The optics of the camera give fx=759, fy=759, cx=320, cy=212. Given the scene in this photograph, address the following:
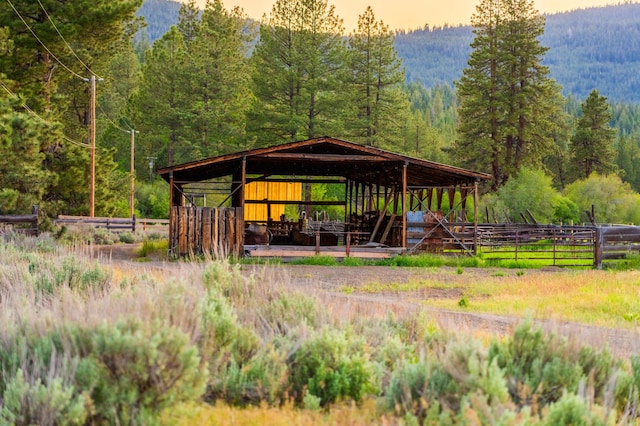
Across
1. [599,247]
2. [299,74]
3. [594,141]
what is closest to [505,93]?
[299,74]

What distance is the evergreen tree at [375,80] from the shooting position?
52875mm

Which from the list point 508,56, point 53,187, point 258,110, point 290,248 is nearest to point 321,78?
point 258,110

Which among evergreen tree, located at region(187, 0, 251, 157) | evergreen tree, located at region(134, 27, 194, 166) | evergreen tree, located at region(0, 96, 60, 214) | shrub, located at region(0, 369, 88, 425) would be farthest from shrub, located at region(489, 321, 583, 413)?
evergreen tree, located at region(134, 27, 194, 166)

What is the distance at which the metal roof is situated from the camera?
24.0 metres

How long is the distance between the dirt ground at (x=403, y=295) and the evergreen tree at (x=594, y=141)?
47814 millimetres

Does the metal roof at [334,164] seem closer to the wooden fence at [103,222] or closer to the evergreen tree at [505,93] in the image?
the wooden fence at [103,222]

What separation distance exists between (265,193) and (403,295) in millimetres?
20485

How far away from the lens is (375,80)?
2100 inches

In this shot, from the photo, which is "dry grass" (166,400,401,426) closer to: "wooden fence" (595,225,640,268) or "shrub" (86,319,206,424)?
"shrub" (86,319,206,424)

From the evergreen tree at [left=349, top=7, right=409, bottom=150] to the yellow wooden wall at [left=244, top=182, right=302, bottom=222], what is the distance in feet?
60.1

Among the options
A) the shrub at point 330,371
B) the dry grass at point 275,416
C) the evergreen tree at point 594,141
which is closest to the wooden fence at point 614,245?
the shrub at point 330,371

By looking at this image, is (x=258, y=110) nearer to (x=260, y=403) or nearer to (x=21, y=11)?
(x=21, y=11)

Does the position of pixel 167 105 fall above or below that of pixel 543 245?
above

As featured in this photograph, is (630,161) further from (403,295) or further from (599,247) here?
(403,295)
